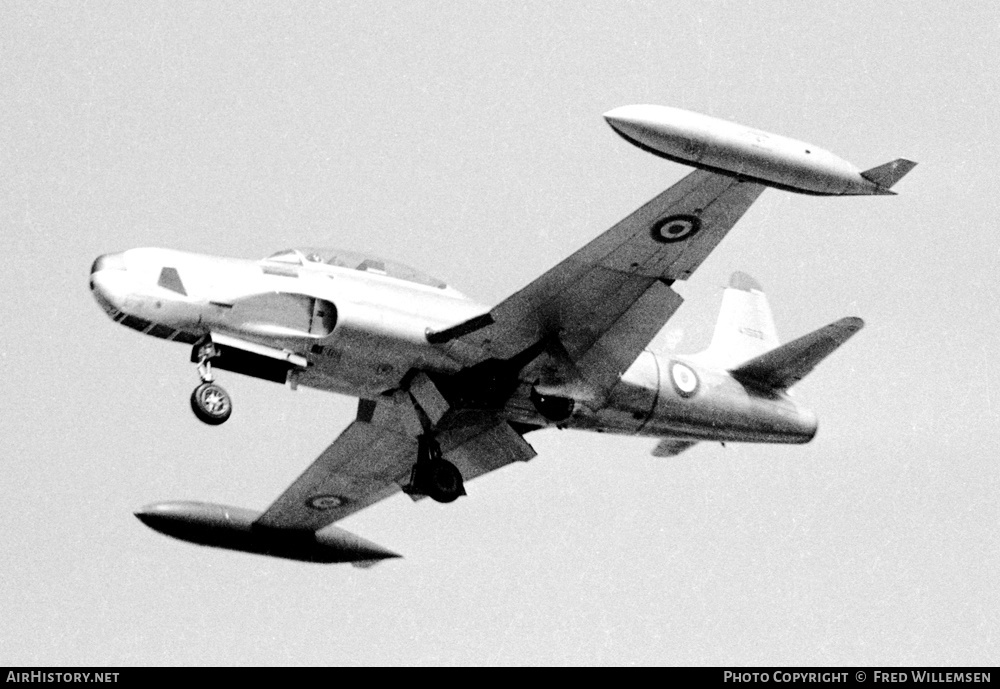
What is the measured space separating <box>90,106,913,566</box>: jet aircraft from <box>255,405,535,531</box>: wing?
3cm

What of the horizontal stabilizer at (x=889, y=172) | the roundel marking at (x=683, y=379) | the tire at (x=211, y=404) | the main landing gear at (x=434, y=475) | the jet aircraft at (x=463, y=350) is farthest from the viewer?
the roundel marking at (x=683, y=379)

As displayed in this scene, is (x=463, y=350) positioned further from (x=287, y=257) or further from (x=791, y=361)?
(x=791, y=361)

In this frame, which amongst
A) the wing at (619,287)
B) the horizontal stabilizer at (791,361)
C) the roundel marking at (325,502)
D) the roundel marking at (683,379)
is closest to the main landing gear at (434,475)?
the wing at (619,287)

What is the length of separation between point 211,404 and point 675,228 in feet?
19.7

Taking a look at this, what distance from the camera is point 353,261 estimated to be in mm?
22109

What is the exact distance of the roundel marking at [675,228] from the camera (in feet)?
69.5

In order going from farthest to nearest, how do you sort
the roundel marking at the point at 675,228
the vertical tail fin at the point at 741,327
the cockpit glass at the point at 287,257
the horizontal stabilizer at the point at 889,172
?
the vertical tail fin at the point at 741,327 < the cockpit glass at the point at 287,257 < the roundel marking at the point at 675,228 < the horizontal stabilizer at the point at 889,172

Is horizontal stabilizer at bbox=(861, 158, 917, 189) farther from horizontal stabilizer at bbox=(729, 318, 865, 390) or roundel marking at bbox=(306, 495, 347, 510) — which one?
roundel marking at bbox=(306, 495, 347, 510)

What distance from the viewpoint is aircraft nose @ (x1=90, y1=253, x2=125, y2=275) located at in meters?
20.5

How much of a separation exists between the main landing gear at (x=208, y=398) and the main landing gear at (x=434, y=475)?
3905 millimetres

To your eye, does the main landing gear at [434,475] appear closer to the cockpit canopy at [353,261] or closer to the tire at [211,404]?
the cockpit canopy at [353,261]

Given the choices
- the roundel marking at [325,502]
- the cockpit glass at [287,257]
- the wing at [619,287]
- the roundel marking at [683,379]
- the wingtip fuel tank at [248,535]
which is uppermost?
the cockpit glass at [287,257]

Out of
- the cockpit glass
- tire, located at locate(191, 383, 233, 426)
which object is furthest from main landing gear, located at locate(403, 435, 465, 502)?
tire, located at locate(191, 383, 233, 426)
